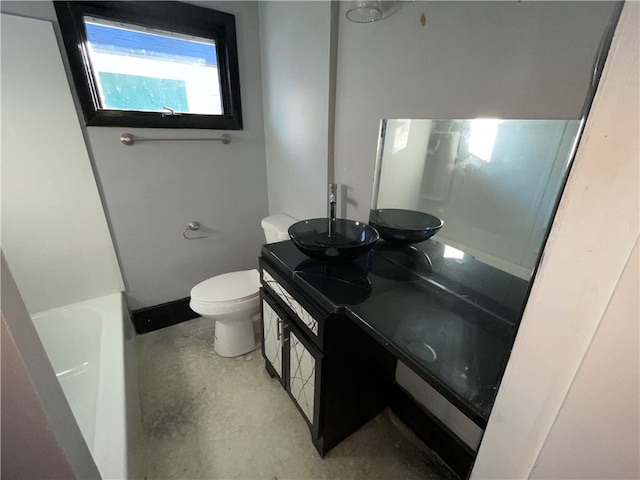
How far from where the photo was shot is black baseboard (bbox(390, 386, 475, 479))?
1232mm

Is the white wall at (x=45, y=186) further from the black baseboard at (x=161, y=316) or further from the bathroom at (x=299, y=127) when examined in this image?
the black baseboard at (x=161, y=316)

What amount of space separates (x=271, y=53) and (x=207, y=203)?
1128mm

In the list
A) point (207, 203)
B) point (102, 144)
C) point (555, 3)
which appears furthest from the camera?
point (207, 203)

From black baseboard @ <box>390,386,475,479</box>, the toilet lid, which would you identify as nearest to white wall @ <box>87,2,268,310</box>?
the toilet lid

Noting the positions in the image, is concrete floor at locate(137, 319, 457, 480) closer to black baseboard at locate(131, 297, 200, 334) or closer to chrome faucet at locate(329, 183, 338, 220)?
black baseboard at locate(131, 297, 200, 334)

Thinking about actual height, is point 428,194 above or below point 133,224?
above

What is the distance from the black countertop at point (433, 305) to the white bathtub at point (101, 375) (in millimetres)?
871

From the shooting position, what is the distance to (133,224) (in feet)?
6.23

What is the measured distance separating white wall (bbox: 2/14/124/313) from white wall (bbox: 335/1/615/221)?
1.51 m

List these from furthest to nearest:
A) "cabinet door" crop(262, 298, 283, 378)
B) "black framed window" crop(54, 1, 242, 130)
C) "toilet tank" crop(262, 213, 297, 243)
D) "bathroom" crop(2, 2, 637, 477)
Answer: "toilet tank" crop(262, 213, 297, 243) → "black framed window" crop(54, 1, 242, 130) → "cabinet door" crop(262, 298, 283, 378) → "bathroom" crop(2, 2, 637, 477)

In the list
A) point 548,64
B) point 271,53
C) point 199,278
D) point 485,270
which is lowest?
point 199,278

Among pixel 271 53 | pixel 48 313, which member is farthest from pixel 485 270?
pixel 48 313

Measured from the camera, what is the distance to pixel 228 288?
179 cm

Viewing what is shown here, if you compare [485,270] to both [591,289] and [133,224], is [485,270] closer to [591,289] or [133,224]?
[591,289]
